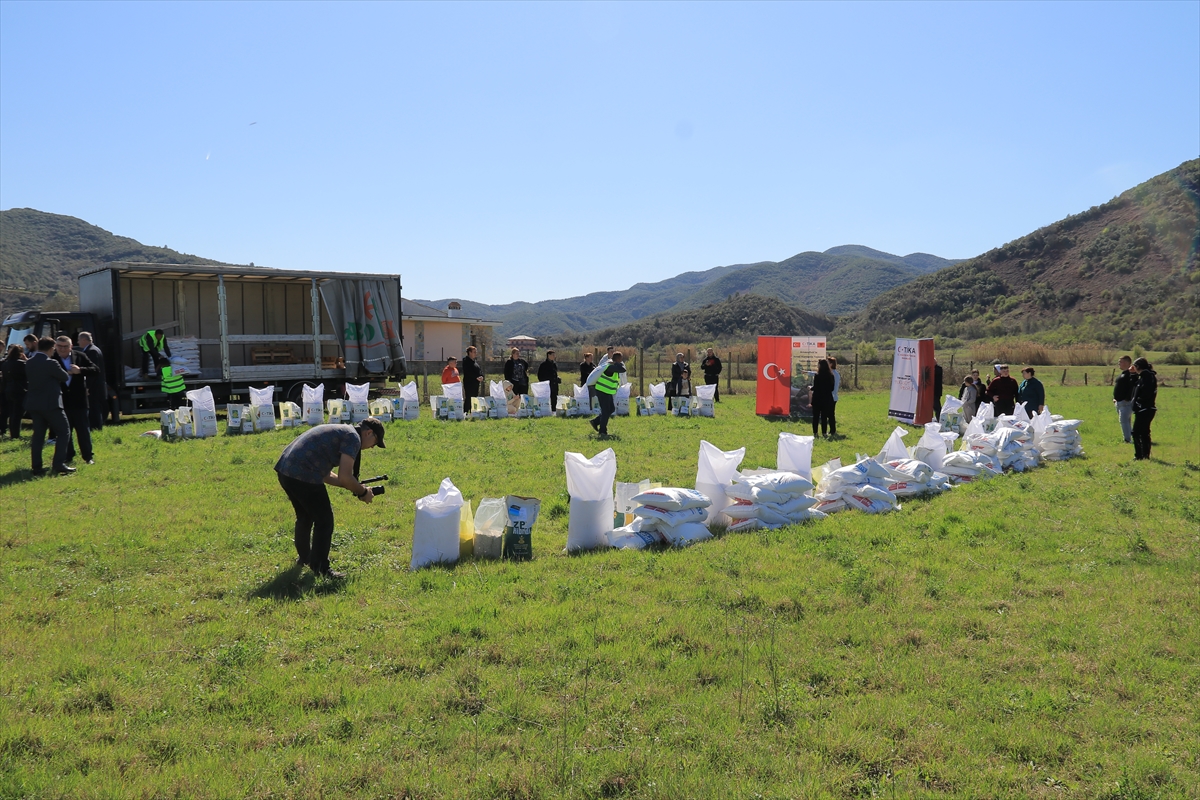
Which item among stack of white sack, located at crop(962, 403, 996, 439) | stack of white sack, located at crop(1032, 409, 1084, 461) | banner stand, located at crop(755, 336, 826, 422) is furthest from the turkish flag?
stack of white sack, located at crop(1032, 409, 1084, 461)

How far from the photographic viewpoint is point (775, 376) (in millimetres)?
17516

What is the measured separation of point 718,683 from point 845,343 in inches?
2501

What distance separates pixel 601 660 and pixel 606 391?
9006 mm

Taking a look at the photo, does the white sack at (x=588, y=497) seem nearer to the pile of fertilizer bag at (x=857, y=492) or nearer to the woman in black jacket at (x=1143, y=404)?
the pile of fertilizer bag at (x=857, y=492)

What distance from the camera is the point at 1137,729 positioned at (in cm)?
365

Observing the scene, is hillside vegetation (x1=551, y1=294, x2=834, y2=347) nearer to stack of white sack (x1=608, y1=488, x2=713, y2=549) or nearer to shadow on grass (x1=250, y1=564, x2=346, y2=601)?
stack of white sack (x1=608, y1=488, x2=713, y2=549)

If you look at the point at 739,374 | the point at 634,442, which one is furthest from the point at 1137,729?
the point at 739,374

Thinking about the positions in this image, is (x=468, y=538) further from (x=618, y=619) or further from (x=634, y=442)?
(x=634, y=442)

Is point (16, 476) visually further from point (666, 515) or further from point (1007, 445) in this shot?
point (1007, 445)

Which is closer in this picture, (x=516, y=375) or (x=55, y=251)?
(x=516, y=375)

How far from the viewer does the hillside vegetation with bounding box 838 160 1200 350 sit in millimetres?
58469

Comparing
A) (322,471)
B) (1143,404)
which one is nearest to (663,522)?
(322,471)

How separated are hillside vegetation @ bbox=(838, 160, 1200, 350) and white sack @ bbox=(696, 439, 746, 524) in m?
53.9

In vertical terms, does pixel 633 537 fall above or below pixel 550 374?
below
